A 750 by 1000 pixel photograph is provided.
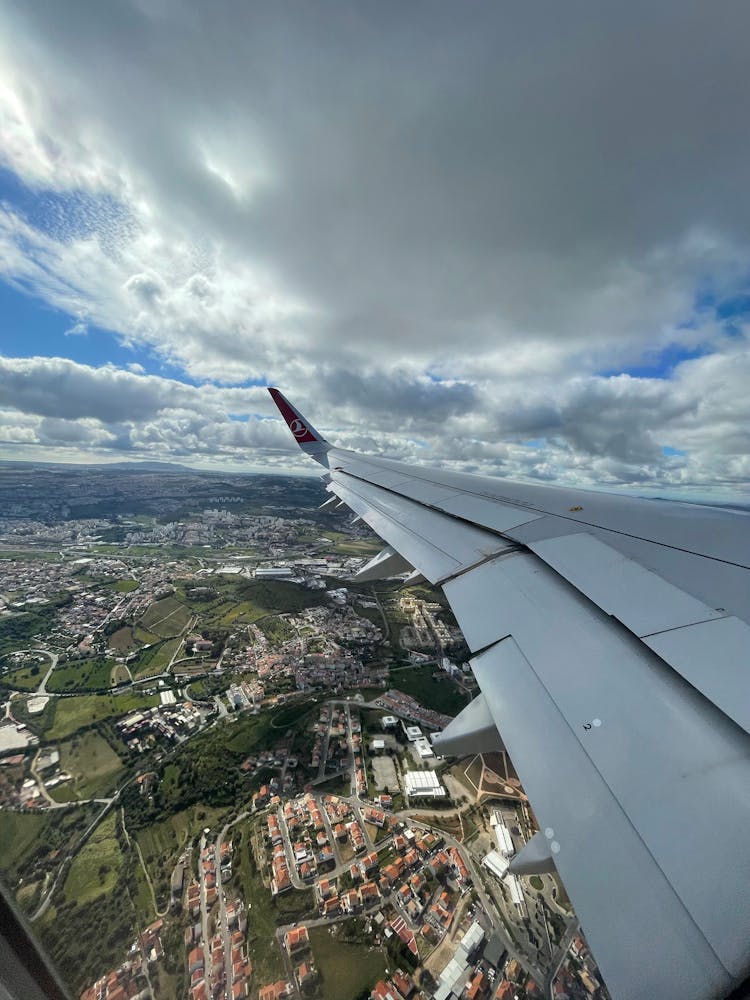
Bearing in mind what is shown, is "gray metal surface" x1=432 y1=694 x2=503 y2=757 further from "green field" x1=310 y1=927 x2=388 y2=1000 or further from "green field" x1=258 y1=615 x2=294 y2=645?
"green field" x1=258 y1=615 x2=294 y2=645

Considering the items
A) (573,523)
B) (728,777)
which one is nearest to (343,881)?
(573,523)

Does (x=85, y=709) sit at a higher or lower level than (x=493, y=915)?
lower

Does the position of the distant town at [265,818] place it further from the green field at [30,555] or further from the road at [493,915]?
the green field at [30,555]

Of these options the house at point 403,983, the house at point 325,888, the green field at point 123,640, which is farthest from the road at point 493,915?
the green field at point 123,640

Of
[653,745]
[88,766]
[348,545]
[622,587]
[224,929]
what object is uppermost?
[622,587]

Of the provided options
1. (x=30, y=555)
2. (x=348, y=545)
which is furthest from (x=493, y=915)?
(x=30, y=555)

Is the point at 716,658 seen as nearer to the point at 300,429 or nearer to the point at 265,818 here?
the point at 300,429

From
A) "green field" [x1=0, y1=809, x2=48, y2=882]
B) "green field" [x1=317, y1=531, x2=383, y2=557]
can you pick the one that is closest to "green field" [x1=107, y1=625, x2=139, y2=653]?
"green field" [x1=0, y1=809, x2=48, y2=882]

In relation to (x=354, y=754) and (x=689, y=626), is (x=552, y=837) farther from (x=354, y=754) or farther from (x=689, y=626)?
(x=354, y=754)
